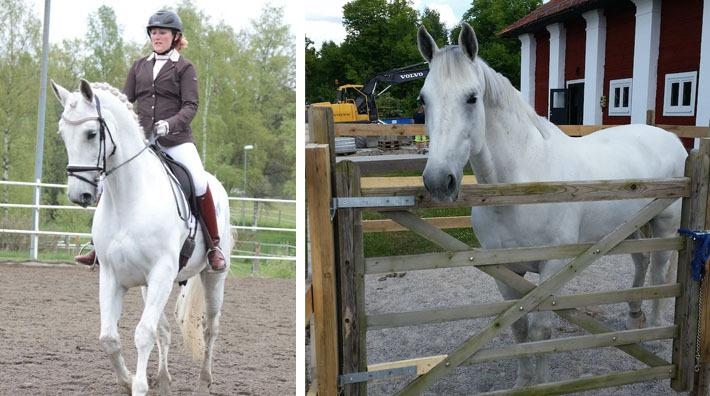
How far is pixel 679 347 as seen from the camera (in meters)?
3.13

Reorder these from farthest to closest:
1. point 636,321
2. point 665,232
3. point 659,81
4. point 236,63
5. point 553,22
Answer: point 553,22
point 659,81
point 236,63
point 636,321
point 665,232

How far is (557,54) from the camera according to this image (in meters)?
12.1

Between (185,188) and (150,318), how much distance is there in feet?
2.62

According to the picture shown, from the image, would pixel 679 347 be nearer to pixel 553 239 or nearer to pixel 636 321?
pixel 553 239

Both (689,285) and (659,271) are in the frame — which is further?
(659,271)

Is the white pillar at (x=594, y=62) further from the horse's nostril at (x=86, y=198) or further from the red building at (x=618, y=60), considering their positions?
the horse's nostril at (x=86, y=198)

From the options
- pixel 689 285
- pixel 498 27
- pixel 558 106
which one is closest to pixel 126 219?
pixel 689 285

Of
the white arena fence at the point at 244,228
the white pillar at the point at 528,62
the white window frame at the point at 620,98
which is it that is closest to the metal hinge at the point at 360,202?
the white arena fence at the point at 244,228

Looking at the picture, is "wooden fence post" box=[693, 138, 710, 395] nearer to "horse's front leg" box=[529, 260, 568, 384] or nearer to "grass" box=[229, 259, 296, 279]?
"horse's front leg" box=[529, 260, 568, 384]

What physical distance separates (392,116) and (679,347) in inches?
745

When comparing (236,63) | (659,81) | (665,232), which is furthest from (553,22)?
(665,232)

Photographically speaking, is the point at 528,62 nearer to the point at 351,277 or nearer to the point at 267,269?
the point at 267,269

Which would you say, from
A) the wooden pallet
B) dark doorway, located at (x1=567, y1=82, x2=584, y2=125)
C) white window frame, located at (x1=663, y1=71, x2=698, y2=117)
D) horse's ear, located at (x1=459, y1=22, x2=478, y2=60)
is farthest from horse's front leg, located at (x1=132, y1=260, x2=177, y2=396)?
the wooden pallet

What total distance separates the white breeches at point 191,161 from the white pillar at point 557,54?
9733 millimetres
